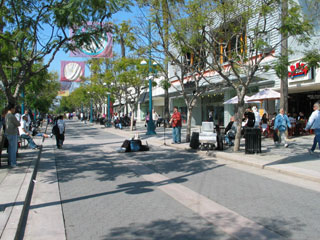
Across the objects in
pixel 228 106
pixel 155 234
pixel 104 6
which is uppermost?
pixel 104 6

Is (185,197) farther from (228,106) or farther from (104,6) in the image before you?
(228,106)

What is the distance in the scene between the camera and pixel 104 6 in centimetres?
802

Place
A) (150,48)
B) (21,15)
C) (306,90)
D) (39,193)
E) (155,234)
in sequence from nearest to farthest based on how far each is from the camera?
1. (155,234)
2. (39,193)
3. (21,15)
4. (150,48)
5. (306,90)

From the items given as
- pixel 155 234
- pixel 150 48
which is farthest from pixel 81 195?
pixel 150 48

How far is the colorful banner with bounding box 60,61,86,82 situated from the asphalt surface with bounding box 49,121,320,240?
20653mm

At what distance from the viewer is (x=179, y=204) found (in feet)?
18.0

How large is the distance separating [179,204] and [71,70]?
2536cm

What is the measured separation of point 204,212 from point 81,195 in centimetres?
259

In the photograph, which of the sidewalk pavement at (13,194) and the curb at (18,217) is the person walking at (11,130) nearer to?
the sidewalk pavement at (13,194)

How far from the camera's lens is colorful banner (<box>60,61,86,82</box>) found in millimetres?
27969

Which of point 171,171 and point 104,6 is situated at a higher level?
point 104,6

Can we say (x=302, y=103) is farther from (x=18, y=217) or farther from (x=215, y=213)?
(x=18, y=217)

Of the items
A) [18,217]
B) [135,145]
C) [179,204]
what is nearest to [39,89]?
[135,145]

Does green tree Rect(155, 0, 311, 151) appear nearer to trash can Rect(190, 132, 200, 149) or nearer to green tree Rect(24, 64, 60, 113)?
trash can Rect(190, 132, 200, 149)
